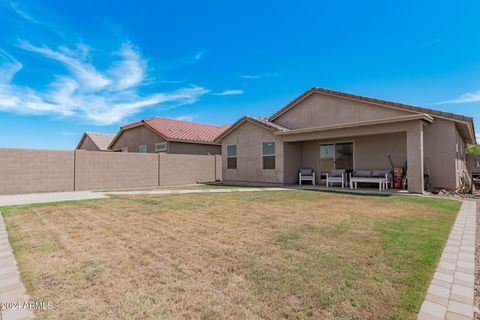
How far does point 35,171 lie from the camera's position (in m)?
12.2

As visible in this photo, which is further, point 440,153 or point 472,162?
point 472,162

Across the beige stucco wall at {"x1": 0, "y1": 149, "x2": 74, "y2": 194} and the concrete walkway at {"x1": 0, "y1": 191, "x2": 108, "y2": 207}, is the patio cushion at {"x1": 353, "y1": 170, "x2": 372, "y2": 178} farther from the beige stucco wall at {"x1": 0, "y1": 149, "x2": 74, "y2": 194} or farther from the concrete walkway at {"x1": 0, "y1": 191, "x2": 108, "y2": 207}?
the beige stucco wall at {"x1": 0, "y1": 149, "x2": 74, "y2": 194}

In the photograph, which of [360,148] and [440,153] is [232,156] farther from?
[440,153]

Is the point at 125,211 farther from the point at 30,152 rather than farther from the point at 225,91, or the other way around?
the point at 225,91

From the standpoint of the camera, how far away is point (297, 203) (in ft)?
27.6

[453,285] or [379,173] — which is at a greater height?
[379,173]

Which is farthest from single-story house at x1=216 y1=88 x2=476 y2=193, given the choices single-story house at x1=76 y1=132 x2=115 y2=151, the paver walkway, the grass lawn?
single-story house at x1=76 y1=132 x2=115 y2=151

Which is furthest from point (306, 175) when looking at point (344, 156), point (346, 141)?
point (346, 141)

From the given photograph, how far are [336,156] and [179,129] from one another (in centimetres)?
1436

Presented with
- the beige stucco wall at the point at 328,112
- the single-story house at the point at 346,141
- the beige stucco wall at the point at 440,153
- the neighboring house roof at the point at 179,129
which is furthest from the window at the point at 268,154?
the beige stucco wall at the point at 440,153

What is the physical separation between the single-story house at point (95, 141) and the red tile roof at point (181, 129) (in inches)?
323

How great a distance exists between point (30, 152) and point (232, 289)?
14.0m

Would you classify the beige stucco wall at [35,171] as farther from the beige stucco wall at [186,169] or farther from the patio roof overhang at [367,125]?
the patio roof overhang at [367,125]

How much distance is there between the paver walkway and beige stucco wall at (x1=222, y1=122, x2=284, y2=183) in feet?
35.7
